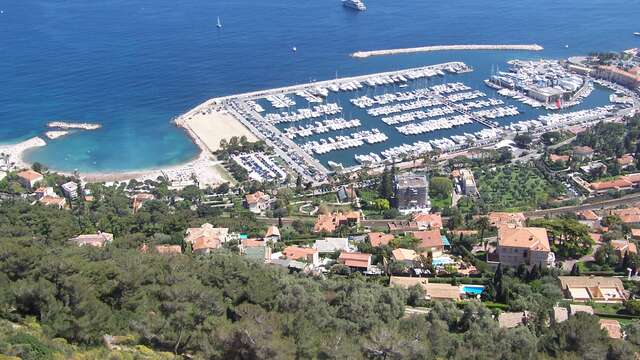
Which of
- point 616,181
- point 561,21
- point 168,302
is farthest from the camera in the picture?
point 561,21

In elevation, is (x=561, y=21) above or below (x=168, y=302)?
below

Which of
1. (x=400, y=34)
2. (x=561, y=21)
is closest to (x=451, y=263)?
(x=400, y=34)

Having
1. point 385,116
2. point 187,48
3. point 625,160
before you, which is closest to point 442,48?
point 385,116

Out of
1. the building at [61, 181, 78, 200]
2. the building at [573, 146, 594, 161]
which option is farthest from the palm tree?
the building at [61, 181, 78, 200]

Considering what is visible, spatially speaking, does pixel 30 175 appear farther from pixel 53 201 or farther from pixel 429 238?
pixel 429 238

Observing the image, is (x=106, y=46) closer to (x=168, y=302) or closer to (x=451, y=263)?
(x=451, y=263)

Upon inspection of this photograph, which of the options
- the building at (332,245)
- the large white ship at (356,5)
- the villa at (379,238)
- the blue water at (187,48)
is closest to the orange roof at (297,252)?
the building at (332,245)

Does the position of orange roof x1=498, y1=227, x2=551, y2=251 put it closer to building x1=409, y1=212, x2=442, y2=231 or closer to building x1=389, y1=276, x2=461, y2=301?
building x1=389, y1=276, x2=461, y2=301
